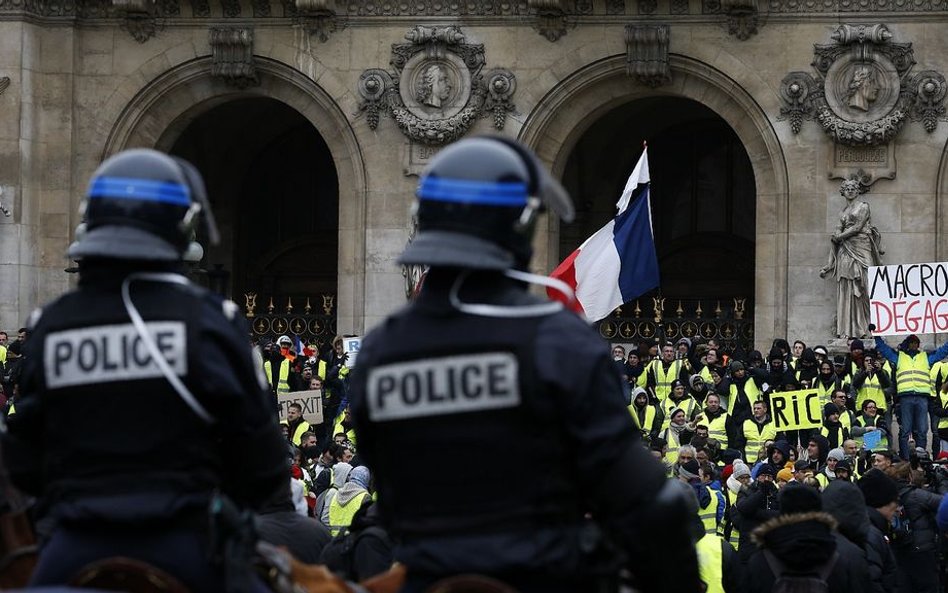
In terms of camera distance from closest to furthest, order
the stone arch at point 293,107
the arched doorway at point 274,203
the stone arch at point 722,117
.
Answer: the stone arch at point 722,117 → the stone arch at point 293,107 → the arched doorway at point 274,203

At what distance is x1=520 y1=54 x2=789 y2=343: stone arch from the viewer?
1164 inches

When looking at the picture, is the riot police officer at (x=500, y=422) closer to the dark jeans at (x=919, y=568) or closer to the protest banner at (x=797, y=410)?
the dark jeans at (x=919, y=568)

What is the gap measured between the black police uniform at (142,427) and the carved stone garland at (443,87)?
2428 centimetres

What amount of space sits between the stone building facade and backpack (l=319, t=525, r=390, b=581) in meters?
19.4

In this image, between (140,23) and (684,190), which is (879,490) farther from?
(684,190)

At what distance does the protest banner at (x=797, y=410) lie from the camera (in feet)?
71.2

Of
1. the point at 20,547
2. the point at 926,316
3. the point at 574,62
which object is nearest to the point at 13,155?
the point at 574,62

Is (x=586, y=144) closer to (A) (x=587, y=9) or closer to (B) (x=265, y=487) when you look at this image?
(A) (x=587, y=9)

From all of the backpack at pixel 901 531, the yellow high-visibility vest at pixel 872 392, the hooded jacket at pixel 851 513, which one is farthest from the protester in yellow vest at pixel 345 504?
the yellow high-visibility vest at pixel 872 392

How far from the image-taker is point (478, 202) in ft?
18.7

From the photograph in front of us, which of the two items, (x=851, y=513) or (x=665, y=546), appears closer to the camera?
(x=665, y=546)

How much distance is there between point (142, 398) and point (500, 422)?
A: 1.03 meters

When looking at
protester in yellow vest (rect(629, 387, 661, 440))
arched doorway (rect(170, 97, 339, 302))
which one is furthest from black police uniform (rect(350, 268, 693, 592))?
arched doorway (rect(170, 97, 339, 302))

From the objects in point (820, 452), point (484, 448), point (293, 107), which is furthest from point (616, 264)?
point (484, 448)
